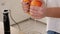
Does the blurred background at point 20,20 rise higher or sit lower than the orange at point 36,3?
lower

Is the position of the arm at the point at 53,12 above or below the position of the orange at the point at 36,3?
below

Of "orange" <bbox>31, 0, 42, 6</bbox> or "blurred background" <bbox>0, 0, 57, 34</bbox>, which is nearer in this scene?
"orange" <bbox>31, 0, 42, 6</bbox>

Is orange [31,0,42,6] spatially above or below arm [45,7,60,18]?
above

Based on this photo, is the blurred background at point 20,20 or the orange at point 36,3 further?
the blurred background at point 20,20

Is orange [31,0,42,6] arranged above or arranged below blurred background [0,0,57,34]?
above

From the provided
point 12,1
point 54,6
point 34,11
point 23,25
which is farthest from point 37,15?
point 23,25

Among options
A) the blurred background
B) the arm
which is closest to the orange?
the arm

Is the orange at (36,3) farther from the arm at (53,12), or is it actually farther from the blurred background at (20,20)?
the blurred background at (20,20)

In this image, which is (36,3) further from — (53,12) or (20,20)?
(20,20)

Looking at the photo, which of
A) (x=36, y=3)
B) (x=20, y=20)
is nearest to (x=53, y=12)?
(x=36, y=3)

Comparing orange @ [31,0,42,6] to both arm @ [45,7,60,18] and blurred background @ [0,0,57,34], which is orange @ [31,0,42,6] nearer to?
arm @ [45,7,60,18]

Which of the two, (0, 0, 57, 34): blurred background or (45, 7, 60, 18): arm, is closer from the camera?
(45, 7, 60, 18): arm

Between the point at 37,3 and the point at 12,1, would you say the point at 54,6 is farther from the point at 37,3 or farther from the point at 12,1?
the point at 12,1

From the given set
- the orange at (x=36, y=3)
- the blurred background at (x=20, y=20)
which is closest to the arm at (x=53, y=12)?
the orange at (x=36, y=3)
